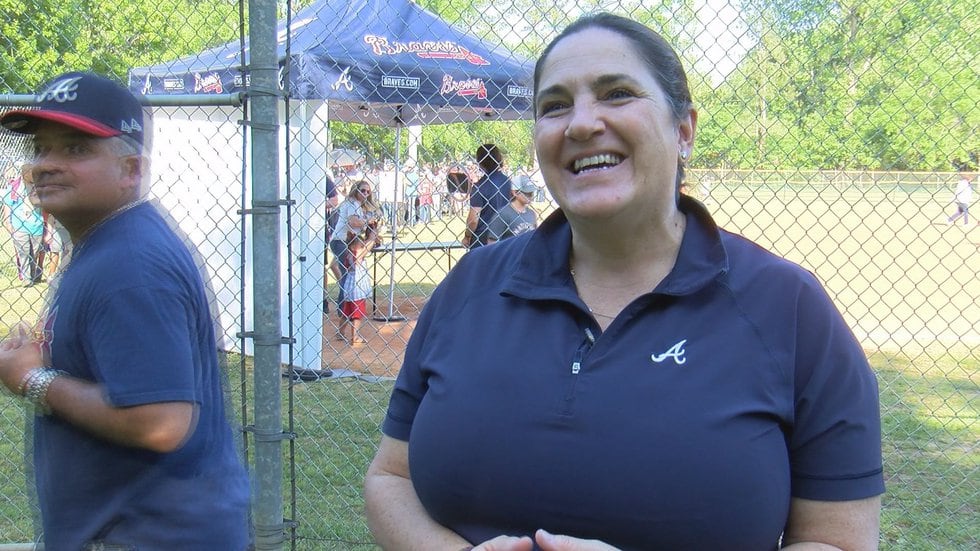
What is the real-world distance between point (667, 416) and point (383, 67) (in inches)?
229

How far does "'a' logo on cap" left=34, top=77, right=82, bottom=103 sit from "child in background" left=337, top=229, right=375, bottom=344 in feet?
20.8

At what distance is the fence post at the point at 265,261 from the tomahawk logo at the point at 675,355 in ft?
5.32

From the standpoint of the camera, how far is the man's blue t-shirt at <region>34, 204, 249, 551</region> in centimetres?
197

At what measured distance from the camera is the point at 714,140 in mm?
4273

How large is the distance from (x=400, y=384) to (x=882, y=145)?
10.3 ft

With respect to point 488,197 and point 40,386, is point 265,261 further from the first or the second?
point 488,197

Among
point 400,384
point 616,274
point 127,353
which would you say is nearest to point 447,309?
point 400,384

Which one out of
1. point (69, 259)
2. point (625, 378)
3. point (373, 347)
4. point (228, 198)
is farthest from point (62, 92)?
point (373, 347)

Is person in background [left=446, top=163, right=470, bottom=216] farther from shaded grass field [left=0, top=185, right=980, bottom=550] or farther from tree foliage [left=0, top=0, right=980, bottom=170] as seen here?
tree foliage [left=0, top=0, right=980, bottom=170]

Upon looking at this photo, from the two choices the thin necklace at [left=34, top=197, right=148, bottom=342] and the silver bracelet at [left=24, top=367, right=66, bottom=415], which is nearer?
the silver bracelet at [left=24, top=367, right=66, bottom=415]

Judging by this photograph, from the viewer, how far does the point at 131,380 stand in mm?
1957

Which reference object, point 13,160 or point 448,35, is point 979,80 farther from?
point 448,35

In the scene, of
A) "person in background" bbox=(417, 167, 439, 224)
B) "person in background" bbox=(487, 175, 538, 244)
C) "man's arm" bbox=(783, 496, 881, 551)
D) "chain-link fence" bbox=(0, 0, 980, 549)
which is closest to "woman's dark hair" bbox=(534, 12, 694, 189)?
"chain-link fence" bbox=(0, 0, 980, 549)

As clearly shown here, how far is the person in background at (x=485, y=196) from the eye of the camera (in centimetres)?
758
